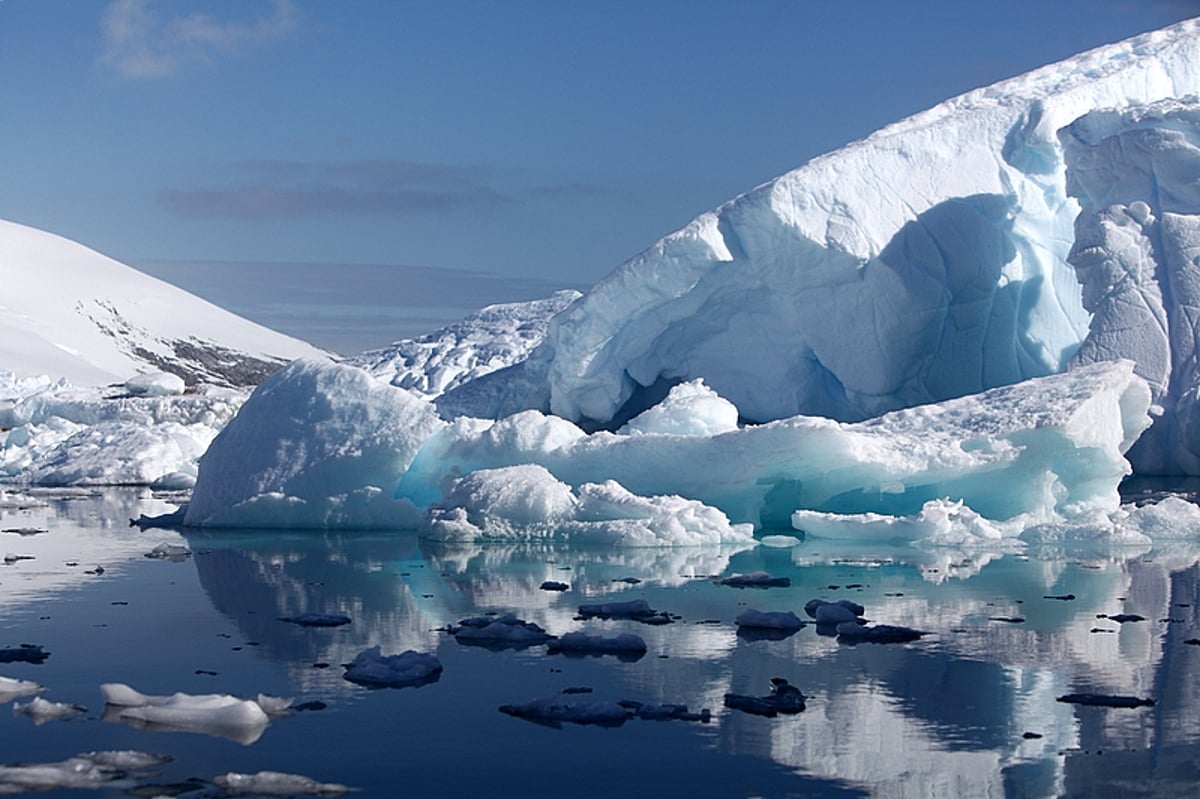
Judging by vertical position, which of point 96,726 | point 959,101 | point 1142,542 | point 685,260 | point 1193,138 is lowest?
point 96,726

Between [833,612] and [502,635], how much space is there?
5.04ft

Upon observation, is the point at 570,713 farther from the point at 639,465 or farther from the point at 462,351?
the point at 462,351

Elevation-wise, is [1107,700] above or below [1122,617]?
below

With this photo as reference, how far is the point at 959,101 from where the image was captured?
1914 centimetres

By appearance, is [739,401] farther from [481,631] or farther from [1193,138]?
[481,631]

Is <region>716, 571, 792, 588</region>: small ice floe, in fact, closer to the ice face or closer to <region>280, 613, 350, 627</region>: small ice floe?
<region>280, 613, 350, 627</region>: small ice floe

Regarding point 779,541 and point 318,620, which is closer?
point 318,620

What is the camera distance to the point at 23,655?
19.7 ft

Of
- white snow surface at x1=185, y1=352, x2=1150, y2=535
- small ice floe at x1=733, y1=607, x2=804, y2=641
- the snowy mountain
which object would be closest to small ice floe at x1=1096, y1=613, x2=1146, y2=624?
small ice floe at x1=733, y1=607, x2=804, y2=641

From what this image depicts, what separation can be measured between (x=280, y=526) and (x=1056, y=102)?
10.8m

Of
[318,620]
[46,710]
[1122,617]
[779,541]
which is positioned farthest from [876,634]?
[779,541]

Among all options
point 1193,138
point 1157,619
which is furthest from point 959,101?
point 1157,619

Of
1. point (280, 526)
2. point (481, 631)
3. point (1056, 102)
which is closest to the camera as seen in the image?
point (481, 631)

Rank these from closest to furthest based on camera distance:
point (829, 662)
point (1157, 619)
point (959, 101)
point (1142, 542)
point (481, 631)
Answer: point (829, 662), point (481, 631), point (1157, 619), point (1142, 542), point (959, 101)
